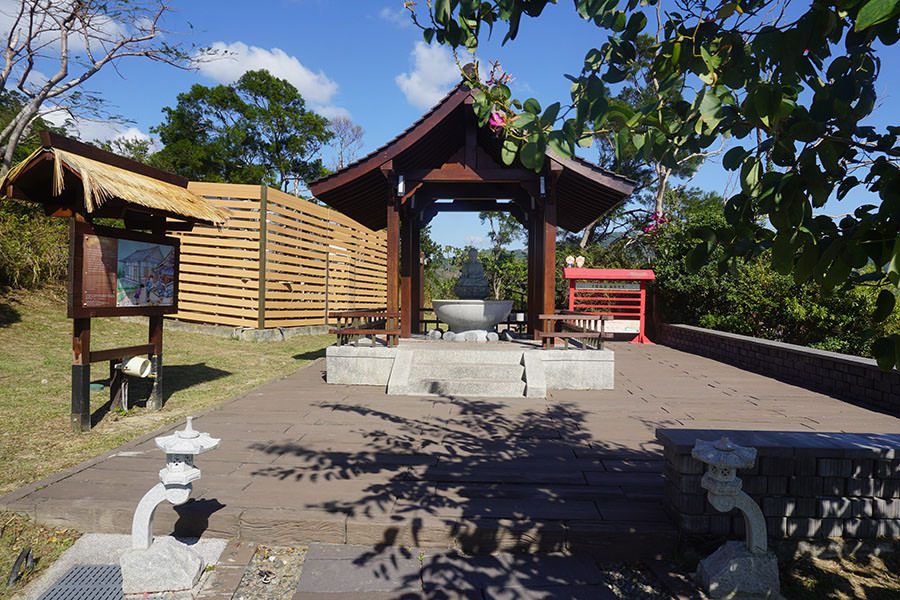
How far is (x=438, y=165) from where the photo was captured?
9430mm

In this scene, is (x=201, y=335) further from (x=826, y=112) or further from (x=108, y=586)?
(x=826, y=112)

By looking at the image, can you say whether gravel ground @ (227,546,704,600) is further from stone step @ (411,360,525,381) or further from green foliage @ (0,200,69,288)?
green foliage @ (0,200,69,288)

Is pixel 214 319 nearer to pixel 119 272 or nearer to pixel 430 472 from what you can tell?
pixel 119 272

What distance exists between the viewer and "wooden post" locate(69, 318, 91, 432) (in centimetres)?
486

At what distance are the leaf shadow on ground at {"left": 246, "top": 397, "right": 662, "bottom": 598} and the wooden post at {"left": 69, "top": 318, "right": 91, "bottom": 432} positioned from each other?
2053 millimetres

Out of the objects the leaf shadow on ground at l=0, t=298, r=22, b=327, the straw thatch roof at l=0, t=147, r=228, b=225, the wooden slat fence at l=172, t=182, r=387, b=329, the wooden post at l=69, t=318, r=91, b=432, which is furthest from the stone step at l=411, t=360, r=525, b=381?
the leaf shadow on ground at l=0, t=298, r=22, b=327

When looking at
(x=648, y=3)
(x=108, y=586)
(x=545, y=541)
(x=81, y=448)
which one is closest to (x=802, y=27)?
(x=648, y=3)

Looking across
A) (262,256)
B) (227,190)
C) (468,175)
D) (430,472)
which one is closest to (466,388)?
(430,472)

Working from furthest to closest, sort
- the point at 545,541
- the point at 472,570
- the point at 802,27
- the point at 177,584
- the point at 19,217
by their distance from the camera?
the point at 19,217
the point at 545,541
the point at 472,570
the point at 177,584
the point at 802,27

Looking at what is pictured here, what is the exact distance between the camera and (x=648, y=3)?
64.0 inches

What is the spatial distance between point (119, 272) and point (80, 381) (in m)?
1.29

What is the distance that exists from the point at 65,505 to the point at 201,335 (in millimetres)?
9832

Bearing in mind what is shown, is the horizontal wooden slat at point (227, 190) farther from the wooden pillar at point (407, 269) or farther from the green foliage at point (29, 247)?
the wooden pillar at point (407, 269)

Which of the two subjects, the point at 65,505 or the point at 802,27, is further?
the point at 65,505
